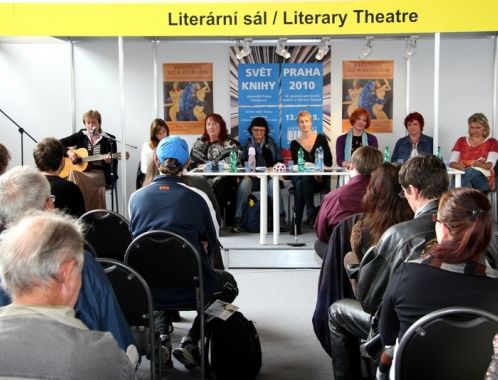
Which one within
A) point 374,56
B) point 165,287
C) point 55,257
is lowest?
point 165,287

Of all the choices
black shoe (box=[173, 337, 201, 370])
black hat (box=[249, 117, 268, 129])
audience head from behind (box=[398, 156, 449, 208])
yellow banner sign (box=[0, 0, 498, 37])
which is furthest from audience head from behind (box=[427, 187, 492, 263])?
black hat (box=[249, 117, 268, 129])

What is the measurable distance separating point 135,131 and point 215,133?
125 cm

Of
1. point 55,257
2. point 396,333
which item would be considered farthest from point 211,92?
point 55,257

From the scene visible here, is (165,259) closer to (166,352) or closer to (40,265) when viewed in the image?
(166,352)

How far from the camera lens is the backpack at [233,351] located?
10.7 ft

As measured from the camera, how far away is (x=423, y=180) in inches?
109

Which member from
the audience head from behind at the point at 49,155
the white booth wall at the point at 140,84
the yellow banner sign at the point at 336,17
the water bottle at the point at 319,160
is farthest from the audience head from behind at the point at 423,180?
the white booth wall at the point at 140,84

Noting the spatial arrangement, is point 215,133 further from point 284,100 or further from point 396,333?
point 396,333

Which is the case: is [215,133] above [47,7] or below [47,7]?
below

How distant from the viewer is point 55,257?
153 centimetres

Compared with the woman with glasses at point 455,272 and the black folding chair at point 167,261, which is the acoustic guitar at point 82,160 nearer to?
the black folding chair at point 167,261

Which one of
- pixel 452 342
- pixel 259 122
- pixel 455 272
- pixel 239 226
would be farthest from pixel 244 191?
pixel 452 342

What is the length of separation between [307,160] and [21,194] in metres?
5.32

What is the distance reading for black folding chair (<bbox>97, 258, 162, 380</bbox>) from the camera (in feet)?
8.25
